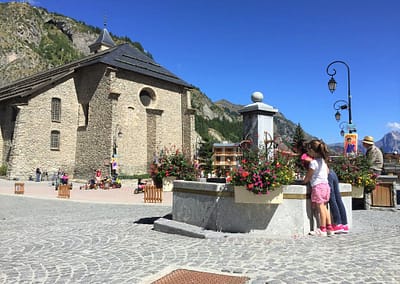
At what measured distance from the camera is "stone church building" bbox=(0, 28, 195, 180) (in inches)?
1067

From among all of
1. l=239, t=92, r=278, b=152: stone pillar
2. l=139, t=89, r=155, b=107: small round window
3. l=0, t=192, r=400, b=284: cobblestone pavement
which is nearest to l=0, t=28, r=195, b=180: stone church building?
l=139, t=89, r=155, b=107: small round window

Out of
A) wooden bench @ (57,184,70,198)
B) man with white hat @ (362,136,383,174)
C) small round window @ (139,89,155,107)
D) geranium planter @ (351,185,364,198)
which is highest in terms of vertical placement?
small round window @ (139,89,155,107)

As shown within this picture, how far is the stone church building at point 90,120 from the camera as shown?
27109 millimetres

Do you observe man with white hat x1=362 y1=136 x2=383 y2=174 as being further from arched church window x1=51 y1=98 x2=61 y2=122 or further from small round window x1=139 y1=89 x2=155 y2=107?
arched church window x1=51 y1=98 x2=61 y2=122

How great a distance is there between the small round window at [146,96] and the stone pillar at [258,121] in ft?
83.5

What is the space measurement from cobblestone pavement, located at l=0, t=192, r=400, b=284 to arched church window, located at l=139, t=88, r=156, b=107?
1015 inches

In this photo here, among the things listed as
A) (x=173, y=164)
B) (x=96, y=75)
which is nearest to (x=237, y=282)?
(x=173, y=164)

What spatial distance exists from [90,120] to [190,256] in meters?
26.9

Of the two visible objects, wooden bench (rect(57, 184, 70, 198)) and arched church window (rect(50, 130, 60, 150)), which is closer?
wooden bench (rect(57, 184, 70, 198))

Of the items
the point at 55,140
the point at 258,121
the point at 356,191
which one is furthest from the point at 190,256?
the point at 55,140

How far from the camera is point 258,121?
7.18 meters

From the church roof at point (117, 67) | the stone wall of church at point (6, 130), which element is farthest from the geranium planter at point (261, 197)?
the stone wall of church at point (6, 130)

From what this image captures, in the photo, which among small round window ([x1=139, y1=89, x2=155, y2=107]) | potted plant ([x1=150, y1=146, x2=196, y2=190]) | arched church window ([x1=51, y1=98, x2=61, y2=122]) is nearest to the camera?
potted plant ([x1=150, y1=146, x2=196, y2=190])

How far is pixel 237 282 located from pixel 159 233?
3255mm
